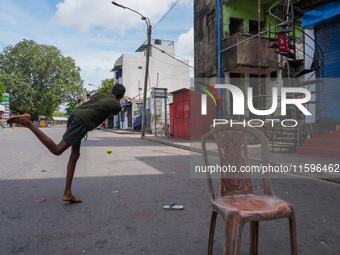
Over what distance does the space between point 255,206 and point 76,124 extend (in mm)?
2865

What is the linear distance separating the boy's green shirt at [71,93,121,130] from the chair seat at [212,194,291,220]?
2.46 meters

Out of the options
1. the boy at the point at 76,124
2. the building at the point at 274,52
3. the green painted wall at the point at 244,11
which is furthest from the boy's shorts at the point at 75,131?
the green painted wall at the point at 244,11

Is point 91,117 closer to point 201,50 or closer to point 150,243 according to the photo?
point 150,243

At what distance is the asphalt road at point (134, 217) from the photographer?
2738 millimetres

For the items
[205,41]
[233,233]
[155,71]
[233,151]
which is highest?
[155,71]

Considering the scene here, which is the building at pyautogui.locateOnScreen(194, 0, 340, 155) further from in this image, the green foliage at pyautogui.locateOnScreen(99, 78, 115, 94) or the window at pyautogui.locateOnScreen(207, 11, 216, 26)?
the green foliage at pyautogui.locateOnScreen(99, 78, 115, 94)

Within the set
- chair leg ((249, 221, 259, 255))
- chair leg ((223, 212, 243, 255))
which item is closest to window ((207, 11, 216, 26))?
chair leg ((249, 221, 259, 255))

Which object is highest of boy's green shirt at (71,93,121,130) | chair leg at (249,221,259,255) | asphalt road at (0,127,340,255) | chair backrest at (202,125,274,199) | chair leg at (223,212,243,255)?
boy's green shirt at (71,93,121,130)

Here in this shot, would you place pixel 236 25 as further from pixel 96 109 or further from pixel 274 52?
pixel 96 109

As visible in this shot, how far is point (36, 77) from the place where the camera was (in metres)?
52.7

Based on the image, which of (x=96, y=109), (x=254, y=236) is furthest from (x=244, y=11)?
(x=254, y=236)

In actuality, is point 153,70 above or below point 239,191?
above

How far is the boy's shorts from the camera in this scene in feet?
13.2

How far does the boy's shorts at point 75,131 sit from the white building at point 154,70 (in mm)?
40007
